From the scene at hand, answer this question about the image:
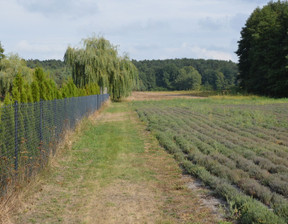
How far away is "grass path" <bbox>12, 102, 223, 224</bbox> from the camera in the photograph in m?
4.45

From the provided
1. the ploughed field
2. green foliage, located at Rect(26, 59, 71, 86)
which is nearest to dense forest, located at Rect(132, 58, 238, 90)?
green foliage, located at Rect(26, 59, 71, 86)

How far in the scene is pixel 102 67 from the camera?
31.0 metres

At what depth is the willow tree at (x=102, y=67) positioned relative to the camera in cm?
2991

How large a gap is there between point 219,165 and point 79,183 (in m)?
3.11

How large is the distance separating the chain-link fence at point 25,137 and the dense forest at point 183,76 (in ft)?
364

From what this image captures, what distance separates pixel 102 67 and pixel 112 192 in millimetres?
26469

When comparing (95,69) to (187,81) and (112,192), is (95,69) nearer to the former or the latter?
(112,192)

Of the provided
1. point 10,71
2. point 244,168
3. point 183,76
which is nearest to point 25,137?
point 244,168

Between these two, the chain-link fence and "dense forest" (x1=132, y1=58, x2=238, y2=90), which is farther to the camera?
"dense forest" (x1=132, y1=58, x2=238, y2=90)

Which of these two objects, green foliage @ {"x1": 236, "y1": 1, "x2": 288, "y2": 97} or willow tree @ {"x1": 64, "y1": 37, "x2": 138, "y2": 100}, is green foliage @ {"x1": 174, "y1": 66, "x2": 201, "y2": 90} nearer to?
green foliage @ {"x1": 236, "y1": 1, "x2": 288, "y2": 97}

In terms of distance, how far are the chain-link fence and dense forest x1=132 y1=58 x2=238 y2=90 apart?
364ft

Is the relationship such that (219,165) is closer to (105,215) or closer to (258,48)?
(105,215)

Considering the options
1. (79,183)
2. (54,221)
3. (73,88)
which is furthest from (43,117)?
(73,88)

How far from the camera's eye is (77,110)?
13367mm
